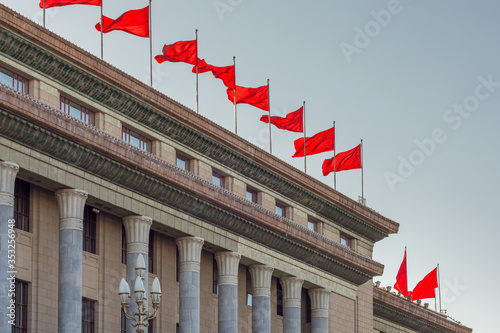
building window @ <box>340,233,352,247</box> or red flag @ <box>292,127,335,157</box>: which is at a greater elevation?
red flag @ <box>292,127,335,157</box>

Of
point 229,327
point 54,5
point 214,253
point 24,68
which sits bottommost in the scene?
point 229,327

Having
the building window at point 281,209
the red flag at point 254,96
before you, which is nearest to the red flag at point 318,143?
the building window at point 281,209

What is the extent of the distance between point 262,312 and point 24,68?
20.2 m

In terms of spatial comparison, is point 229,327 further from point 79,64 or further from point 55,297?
point 79,64

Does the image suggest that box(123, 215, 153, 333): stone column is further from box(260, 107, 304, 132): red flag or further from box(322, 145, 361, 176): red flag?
box(322, 145, 361, 176): red flag

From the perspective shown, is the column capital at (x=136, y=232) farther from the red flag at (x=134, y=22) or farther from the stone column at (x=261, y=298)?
the stone column at (x=261, y=298)

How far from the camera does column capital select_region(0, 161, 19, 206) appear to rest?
4547cm

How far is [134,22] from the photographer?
179 ft

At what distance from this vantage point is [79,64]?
51.4 m

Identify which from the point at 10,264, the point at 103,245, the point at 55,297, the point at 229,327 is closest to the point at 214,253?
the point at 229,327

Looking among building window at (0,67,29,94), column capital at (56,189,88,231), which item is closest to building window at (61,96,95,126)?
building window at (0,67,29,94)

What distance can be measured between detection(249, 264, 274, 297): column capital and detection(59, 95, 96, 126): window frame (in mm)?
14018

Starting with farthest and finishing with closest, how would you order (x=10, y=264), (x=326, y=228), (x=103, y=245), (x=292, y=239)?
(x=326, y=228), (x=292, y=239), (x=103, y=245), (x=10, y=264)

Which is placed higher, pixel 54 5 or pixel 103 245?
pixel 54 5
